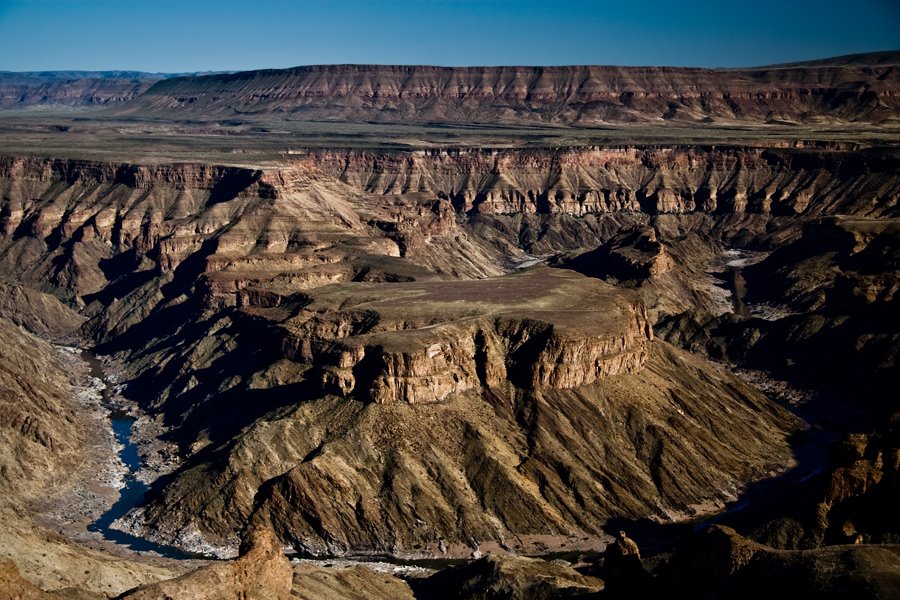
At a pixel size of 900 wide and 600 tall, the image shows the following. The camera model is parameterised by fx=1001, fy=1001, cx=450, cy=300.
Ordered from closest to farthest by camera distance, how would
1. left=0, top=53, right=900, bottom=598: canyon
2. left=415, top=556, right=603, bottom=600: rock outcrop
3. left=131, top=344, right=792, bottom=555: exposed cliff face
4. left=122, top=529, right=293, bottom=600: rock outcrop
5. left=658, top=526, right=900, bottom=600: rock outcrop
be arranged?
left=122, top=529, right=293, bottom=600: rock outcrop
left=658, top=526, right=900, bottom=600: rock outcrop
left=415, top=556, right=603, bottom=600: rock outcrop
left=0, top=53, right=900, bottom=598: canyon
left=131, top=344, right=792, bottom=555: exposed cliff face

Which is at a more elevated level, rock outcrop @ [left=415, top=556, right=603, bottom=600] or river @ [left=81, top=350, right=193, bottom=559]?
rock outcrop @ [left=415, top=556, right=603, bottom=600]

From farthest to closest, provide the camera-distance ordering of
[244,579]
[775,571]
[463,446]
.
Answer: [463,446] < [775,571] < [244,579]

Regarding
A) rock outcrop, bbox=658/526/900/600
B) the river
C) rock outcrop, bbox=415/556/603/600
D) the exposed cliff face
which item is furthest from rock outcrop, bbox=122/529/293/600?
the river

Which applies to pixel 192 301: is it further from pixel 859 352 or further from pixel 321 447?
pixel 859 352

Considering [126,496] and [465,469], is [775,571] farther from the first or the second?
[126,496]

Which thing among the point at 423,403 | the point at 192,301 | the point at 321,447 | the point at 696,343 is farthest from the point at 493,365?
the point at 192,301

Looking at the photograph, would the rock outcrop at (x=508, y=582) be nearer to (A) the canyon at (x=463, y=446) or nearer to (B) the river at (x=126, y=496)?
(A) the canyon at (x=463, y=446)

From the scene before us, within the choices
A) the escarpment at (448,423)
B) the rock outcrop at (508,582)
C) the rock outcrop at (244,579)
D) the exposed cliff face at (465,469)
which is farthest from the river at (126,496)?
the rock outcrop at (244,579)

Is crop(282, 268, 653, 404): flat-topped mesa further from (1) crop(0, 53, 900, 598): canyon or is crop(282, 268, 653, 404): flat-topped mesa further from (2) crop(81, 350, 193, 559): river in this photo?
(2) crop(81, 350, 193, 559): river

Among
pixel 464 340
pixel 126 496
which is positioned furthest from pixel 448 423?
pixel 126 496
